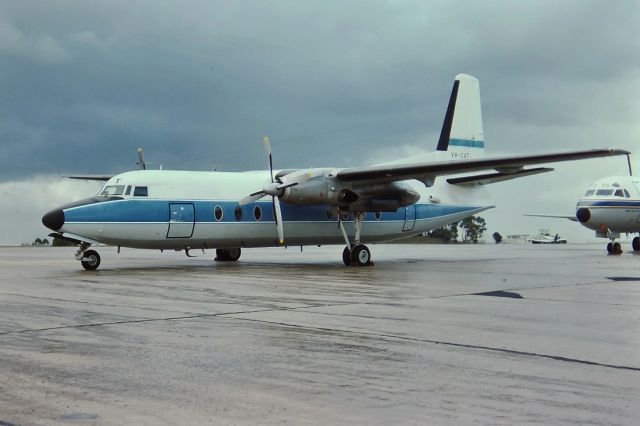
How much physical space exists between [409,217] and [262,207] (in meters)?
6.78

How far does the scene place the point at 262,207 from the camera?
23938 mm

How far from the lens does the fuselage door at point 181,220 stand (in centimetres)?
2180

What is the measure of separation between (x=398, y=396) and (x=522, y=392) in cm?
102

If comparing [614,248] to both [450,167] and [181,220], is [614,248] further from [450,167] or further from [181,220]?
[181,220]

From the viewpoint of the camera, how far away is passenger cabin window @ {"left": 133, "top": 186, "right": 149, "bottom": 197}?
70.3 feet

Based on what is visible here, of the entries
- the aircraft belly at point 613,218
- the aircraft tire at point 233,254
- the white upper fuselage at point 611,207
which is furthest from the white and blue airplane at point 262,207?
the aircraft belly at point 613,218

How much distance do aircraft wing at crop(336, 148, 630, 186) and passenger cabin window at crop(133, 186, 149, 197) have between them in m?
6.31

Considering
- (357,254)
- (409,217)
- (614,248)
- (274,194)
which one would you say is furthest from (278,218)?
(614,248)

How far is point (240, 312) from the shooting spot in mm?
10500

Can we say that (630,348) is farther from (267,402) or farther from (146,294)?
(146,294)

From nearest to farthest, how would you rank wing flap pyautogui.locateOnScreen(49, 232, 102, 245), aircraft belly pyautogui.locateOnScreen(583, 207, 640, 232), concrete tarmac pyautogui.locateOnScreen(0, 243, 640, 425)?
1. concrete tarmac pyautogui.locateOnScreen(0, 243, 640, 425)
2. wing flap pyautogui.locateOnScreen(49, 232, 102, 245)
3. aircraft belly pyautogui.locateOnScreen(583, 207, 640, 232)

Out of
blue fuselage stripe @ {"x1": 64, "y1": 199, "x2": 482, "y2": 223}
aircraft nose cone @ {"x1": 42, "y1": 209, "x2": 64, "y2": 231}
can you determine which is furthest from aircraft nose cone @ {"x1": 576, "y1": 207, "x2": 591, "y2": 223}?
aircraft nose cone @ {"x1": 42, "y1": 209, "x2": 64, "y2": 231}

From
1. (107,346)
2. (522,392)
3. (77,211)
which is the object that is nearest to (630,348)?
(522,392)

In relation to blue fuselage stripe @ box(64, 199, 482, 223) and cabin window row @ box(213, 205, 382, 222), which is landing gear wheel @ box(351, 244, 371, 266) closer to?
cabin window row @ box(213, 205, 382, 222)
